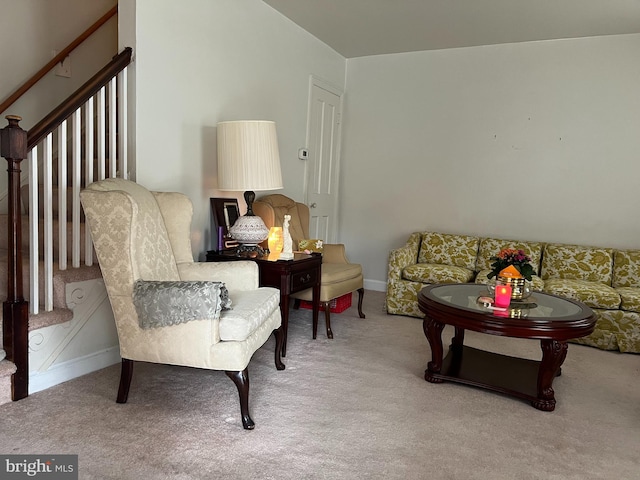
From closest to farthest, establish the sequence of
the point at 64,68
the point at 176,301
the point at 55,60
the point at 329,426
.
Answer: the point at 176,301 → the point at 329,426 → the point at 55,60 → the point at 64,68

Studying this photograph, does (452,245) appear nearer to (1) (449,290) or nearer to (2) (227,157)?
(1) (449,290)

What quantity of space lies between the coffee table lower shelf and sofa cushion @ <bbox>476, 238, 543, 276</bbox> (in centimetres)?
140

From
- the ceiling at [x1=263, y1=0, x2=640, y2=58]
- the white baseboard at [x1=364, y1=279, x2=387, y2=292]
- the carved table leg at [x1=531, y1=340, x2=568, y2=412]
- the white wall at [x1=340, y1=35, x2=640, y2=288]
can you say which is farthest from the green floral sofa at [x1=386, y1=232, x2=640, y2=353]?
the ceiling at [x1=263, y1=0, x2=640, y2=58]

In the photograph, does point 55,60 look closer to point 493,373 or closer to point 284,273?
point 284,273

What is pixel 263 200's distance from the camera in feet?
12.7

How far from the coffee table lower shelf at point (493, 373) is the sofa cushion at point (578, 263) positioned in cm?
137

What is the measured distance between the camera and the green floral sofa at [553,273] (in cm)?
360

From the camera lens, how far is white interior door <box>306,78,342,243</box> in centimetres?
493

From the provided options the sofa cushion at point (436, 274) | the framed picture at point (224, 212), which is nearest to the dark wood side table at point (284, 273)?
the framed picture at point (224, 212)

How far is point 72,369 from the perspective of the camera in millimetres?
2625

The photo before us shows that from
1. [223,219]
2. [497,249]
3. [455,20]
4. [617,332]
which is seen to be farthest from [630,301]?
[223,219]

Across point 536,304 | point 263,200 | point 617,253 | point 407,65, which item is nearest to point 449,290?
point 536,304

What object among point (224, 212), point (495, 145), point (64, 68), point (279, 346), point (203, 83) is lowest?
point (279, 346)

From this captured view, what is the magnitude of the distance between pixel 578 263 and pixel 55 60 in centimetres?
445
